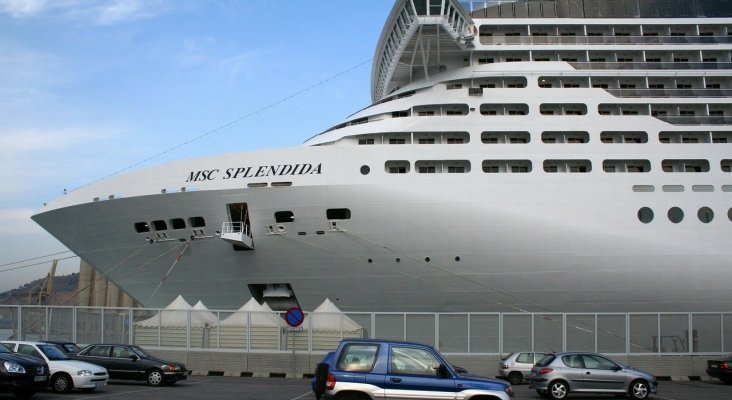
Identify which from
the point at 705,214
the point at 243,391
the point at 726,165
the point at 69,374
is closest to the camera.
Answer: the point at 69,374

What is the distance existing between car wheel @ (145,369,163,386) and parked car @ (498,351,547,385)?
9.48 m

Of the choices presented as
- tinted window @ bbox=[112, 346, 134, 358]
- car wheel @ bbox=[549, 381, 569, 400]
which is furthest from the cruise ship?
car wheel @ bbox=[549, 381, 569, 400]

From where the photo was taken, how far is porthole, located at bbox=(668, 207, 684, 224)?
2698cm

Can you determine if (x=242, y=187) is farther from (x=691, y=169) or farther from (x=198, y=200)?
(x=691, y=169)

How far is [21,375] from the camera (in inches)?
536

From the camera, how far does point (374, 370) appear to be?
1087 cm

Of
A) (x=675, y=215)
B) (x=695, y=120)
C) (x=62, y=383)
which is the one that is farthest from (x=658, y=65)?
(x=62, y=383)

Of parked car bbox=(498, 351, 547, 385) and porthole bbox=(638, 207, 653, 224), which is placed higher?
porthole bbox=(638, 207, 653, 224)

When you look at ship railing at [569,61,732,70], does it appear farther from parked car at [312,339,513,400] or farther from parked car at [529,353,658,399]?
parked car at [312,339,513,400]

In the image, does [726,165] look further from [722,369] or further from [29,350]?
[29,350]

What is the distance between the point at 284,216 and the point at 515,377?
33.8ft

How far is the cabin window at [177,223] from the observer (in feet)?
95.1

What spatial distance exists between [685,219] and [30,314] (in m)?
22.1

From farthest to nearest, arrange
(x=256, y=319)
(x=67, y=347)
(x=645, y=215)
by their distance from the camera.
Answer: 1. (x=645, y=215)
2. (x=256, y=319)
3. (x=67, y=347)
